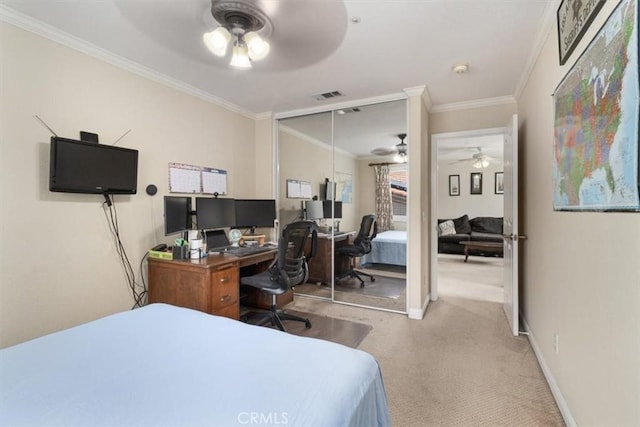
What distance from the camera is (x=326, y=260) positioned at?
13.8ft

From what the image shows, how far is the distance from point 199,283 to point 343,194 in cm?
226

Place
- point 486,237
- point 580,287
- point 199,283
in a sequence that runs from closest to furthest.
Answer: point 580,287 → point 199,283 → point 486,237

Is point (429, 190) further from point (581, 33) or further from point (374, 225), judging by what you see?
point (581, 33)

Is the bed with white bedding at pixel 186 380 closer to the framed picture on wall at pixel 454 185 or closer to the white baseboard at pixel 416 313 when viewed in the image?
the white baseboard at pixel 416 313

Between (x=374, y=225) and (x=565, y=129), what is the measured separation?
2580 mm

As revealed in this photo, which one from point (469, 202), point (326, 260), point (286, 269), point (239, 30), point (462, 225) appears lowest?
point (326, 260)

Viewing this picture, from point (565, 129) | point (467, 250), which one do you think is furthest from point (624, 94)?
point (467, 250)

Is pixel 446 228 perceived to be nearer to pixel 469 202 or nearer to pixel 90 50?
pixel 469 202

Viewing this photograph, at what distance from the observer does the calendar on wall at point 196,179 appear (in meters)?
2.97

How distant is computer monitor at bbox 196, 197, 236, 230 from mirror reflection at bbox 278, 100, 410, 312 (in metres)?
0.97

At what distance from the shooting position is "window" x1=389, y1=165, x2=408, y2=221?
11.4 ft

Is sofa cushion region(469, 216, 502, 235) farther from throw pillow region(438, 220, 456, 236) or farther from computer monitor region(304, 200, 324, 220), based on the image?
computer monitor region(304, 200, 324, 220)

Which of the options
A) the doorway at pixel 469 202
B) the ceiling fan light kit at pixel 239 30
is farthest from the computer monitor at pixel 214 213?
the doorway at pixel 469 202

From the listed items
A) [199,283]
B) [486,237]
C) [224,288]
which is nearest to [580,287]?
[224,288]
